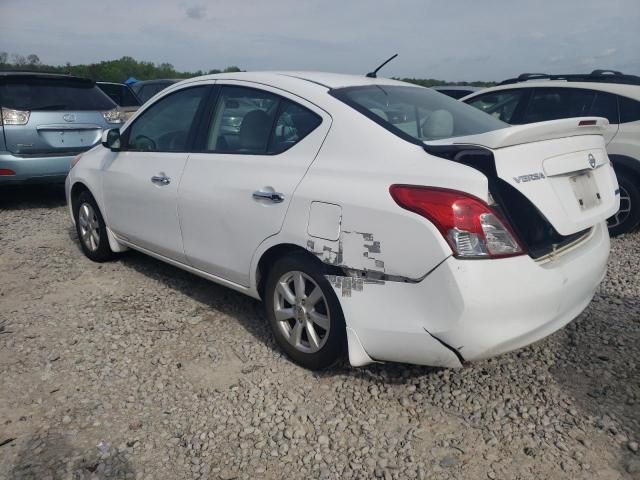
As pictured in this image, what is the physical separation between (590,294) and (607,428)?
687mm

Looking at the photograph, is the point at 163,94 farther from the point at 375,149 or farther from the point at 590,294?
the point at 590,294

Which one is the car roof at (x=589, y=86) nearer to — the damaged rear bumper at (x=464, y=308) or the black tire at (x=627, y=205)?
the black tire at (x=627, y=205)

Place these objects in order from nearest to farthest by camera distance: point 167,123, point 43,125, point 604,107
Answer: point 167,123
point 604,107
point 43,125

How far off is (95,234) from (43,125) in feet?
8.10

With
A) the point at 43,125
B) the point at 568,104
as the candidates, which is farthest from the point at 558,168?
the point at 43,125

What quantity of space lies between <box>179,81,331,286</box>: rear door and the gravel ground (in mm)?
602

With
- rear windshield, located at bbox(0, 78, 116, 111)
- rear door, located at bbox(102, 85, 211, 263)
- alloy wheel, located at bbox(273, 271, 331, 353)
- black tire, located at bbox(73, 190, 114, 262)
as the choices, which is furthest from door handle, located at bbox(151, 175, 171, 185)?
rear windshield, located at bbox(0, 78, 116, 111)

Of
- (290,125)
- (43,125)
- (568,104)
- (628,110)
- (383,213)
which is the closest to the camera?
(383,213)

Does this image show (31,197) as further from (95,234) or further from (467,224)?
(467,224)

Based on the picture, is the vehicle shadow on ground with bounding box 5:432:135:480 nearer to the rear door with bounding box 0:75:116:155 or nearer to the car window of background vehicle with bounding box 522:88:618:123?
the rear door with bounding box 0:75:116:155

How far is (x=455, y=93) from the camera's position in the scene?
1150cm

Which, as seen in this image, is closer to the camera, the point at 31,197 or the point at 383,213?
the point at 383,213

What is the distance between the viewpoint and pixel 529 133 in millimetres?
2383

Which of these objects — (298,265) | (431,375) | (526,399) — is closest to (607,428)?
(526,399)
